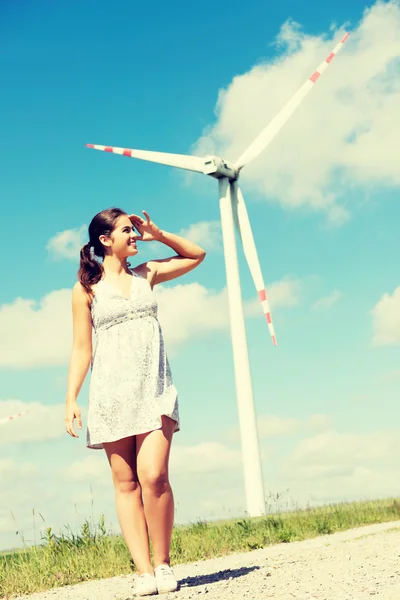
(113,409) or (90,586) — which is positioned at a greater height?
(113,409)

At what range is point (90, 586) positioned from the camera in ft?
24.2

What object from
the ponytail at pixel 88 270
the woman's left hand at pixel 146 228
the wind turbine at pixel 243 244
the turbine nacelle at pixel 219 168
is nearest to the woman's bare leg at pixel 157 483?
the ponytail at pixel 88 270

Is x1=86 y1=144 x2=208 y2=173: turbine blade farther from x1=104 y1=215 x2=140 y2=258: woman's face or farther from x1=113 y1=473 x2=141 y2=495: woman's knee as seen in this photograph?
x1=113 y1=473 x2=141 y2=495: woman's knee

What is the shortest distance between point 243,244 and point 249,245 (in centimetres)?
17

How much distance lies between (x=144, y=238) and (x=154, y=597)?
275 cm

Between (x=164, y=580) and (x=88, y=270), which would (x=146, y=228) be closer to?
(x=88, y=270)

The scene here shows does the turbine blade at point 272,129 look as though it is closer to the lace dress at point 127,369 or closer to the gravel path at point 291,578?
the gravel path at point 291,578

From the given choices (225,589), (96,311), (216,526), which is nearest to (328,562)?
(225,589)

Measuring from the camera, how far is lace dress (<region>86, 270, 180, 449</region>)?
18.5 feet

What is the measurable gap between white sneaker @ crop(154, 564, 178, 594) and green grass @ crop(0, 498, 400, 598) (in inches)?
99.2

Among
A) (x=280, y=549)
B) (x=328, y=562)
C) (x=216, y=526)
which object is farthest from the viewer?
(x=216, y=526)

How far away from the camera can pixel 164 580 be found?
5.58 metres

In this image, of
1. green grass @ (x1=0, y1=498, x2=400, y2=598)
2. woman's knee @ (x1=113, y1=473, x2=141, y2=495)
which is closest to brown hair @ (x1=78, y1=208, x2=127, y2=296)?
woman's knee @ (x1=113, y1=473, x2=141, y2=495)

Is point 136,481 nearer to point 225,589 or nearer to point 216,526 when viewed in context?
point 225,589
